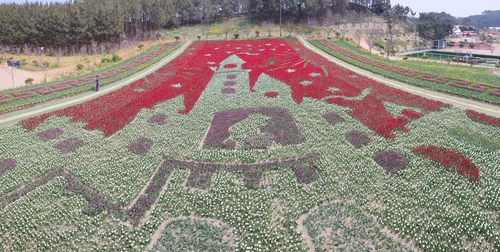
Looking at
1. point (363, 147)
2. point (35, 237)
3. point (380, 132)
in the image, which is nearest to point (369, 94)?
point (380, 132)

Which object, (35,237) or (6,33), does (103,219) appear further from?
(6,33)

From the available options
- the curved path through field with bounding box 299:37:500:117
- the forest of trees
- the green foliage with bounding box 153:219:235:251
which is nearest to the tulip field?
the green foliage with bounding box 153:219:235:251

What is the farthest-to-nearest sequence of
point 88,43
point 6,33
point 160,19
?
point 160,19, point 88,43, point 6,33

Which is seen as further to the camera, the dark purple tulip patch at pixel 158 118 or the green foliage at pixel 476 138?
the dark purple tulip patch at pixel 158 118

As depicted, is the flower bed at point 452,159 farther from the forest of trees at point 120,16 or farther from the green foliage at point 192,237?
the forest of trees at point 120,16

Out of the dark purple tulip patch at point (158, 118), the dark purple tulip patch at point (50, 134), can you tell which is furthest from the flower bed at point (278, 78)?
the dark purple tulip patch at point (50, 134)

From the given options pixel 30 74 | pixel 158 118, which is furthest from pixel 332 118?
pixel 30 74
